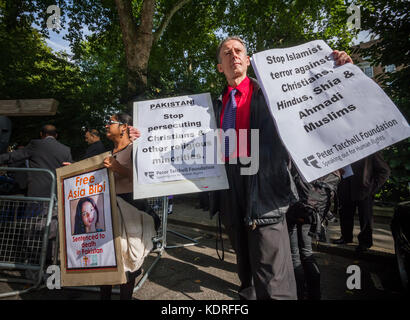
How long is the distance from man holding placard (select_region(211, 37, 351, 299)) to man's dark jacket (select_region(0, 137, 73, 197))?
3.14m

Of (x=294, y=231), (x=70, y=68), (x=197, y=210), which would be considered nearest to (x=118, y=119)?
(x=294, y=231)

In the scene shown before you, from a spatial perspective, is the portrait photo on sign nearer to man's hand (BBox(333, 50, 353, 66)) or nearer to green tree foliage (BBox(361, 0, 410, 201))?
man's hand (BBox(333, 50, 353, 66))

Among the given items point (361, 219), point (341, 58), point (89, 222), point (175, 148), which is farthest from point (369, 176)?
point (89, 222)

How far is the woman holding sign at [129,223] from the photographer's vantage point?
1.97 m

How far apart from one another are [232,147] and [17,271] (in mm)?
3794

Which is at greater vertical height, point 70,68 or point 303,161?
point 70,68

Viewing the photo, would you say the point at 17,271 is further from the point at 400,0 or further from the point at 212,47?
the point at 212,47

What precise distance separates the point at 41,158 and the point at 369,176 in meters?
4.97

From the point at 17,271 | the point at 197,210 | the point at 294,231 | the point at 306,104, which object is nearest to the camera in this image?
the point at 306,104

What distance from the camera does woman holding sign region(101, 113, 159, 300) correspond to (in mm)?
1975

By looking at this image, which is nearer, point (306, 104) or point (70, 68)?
point (306, 104)

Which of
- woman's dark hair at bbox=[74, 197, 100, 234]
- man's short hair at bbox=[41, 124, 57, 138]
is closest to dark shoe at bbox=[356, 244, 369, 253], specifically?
woman's dark hair at bbox=[74, 197, 100, 234]

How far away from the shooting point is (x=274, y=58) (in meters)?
1.61

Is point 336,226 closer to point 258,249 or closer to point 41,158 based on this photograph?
point 258,249
